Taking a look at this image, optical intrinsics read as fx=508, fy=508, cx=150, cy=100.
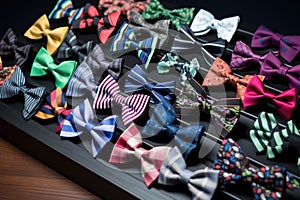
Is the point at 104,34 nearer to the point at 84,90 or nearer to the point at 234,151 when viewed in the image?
the point at 84,90

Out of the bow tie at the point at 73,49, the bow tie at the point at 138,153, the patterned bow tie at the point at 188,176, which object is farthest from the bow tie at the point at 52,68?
the patterned bow tie at the point at 188,176

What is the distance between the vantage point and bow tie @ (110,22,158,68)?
52.2 inches

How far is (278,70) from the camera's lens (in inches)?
47.1

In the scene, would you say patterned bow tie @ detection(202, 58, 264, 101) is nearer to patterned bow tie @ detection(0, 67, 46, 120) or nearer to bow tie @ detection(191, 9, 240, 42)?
bow tie @ detection(191, 9, 240, 42)

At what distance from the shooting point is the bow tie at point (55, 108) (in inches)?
49.0

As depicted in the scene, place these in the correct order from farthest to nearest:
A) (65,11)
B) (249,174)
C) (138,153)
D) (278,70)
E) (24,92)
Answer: (65,11) < (24,92) < (278,70) < (138,153) < (249,174)

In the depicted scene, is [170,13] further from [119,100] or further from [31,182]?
[31,182]

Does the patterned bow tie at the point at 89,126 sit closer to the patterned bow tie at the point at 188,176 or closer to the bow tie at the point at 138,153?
the bow tie at the point at 138,153

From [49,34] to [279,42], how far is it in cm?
66

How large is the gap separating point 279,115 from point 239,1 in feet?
2.10

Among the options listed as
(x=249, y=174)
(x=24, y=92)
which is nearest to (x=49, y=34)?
(x=24, y=92)

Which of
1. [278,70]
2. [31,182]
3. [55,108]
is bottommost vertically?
[31,182]

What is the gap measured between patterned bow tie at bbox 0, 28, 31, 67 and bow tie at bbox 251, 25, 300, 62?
2.07ft

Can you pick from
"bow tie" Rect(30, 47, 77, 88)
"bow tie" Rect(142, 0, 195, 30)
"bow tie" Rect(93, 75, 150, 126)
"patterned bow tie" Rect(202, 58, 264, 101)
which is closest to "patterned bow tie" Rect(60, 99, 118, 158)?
"bow tie" Rect(93, 75, 150, 126)
